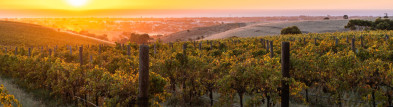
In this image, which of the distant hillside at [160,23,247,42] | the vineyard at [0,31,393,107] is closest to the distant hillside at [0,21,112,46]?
the distant hillside at [160,23,247,42]

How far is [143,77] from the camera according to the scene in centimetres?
649

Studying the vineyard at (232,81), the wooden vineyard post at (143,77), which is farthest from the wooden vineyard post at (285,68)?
the wooden vineyard post at (143,77)

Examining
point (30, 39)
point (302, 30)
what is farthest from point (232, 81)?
point (302, 30)

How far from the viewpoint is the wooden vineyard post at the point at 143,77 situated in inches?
251

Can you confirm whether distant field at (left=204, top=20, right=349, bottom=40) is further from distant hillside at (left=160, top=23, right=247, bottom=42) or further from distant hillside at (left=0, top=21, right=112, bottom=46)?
distant hillside at (left=0, top=21, right=112, bottom=46)

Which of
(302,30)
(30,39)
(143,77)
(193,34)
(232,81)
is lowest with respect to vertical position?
(193,34)

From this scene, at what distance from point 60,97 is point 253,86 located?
7455 millimetres

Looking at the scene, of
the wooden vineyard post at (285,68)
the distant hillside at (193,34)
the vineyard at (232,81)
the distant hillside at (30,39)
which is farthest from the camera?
the distant hillside at (193,34)

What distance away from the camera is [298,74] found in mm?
10164

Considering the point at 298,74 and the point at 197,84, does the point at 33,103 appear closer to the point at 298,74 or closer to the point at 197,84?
the point at 197,84

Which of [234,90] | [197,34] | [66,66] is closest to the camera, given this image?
[234,90]

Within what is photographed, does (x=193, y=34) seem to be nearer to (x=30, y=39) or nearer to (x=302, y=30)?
(x=302, y=30)

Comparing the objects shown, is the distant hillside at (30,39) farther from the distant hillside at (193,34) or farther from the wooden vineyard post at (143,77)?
the wooden vineyard post at (143,77)

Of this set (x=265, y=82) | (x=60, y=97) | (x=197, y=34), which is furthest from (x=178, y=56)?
(x=197, y=34)
